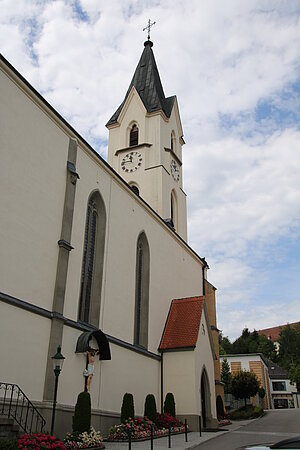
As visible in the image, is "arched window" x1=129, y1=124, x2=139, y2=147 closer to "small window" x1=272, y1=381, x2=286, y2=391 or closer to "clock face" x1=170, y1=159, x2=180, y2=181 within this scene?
"clock face" x1=170, y1=159, x2=180, y2=181

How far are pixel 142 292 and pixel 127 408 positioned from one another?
23.3 ft

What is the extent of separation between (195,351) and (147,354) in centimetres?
Result: 263

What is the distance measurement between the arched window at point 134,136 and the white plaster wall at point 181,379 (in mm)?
17082

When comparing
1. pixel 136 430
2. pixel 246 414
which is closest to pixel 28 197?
pixel 136 430

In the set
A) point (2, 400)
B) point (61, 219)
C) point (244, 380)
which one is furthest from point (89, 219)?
point (244, 380)

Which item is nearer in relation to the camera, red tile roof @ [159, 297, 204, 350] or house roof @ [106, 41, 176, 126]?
red tile roof @ [159, 297, 204, 350]

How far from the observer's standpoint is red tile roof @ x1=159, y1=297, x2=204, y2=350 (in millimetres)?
23797

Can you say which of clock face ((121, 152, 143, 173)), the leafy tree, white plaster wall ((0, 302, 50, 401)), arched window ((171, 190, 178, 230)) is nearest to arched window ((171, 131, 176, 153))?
clock face ((121, 152, 143, 173))

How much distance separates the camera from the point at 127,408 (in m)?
17.8

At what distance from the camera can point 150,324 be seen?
23.6m

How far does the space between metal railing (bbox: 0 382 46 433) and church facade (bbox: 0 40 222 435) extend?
0.28 metres

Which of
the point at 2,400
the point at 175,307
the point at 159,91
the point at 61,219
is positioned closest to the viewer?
the point at 2,400

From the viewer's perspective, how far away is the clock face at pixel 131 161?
33.2 meters

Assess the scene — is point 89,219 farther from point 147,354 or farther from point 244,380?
point 244,380
